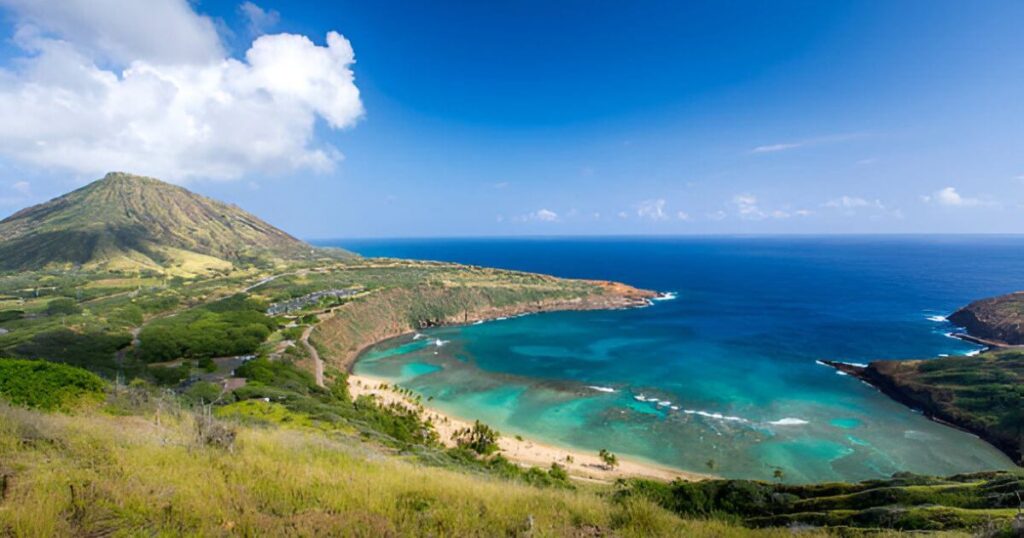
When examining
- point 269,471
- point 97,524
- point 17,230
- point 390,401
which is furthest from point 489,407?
point 17,230

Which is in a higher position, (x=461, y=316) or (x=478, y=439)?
(x=461, y=316)

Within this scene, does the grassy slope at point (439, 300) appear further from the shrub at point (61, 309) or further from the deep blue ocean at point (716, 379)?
the shrub at point (61, 309)

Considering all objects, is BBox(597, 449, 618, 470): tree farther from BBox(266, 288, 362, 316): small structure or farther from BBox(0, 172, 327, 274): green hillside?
BBox(0, 172, 327, 274): green hillside

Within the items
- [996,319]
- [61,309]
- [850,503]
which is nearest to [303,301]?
[61,309]

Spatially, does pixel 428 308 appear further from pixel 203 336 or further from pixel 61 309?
pixel 61 309

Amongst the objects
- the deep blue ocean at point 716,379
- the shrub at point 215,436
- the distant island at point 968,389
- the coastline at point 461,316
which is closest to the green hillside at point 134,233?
the coastline at point 461,316

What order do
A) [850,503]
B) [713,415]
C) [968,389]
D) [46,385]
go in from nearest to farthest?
1. [46,385]
2. [850,503]
3. [713,415]
4. [968,389]

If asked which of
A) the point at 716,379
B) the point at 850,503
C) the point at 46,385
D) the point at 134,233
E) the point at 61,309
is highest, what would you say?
the point at 134,233

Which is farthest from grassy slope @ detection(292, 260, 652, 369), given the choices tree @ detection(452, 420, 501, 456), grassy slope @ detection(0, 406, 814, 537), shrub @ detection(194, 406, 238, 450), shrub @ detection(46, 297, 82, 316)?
grassy slope @ detection(0, 406, 814, 537)
